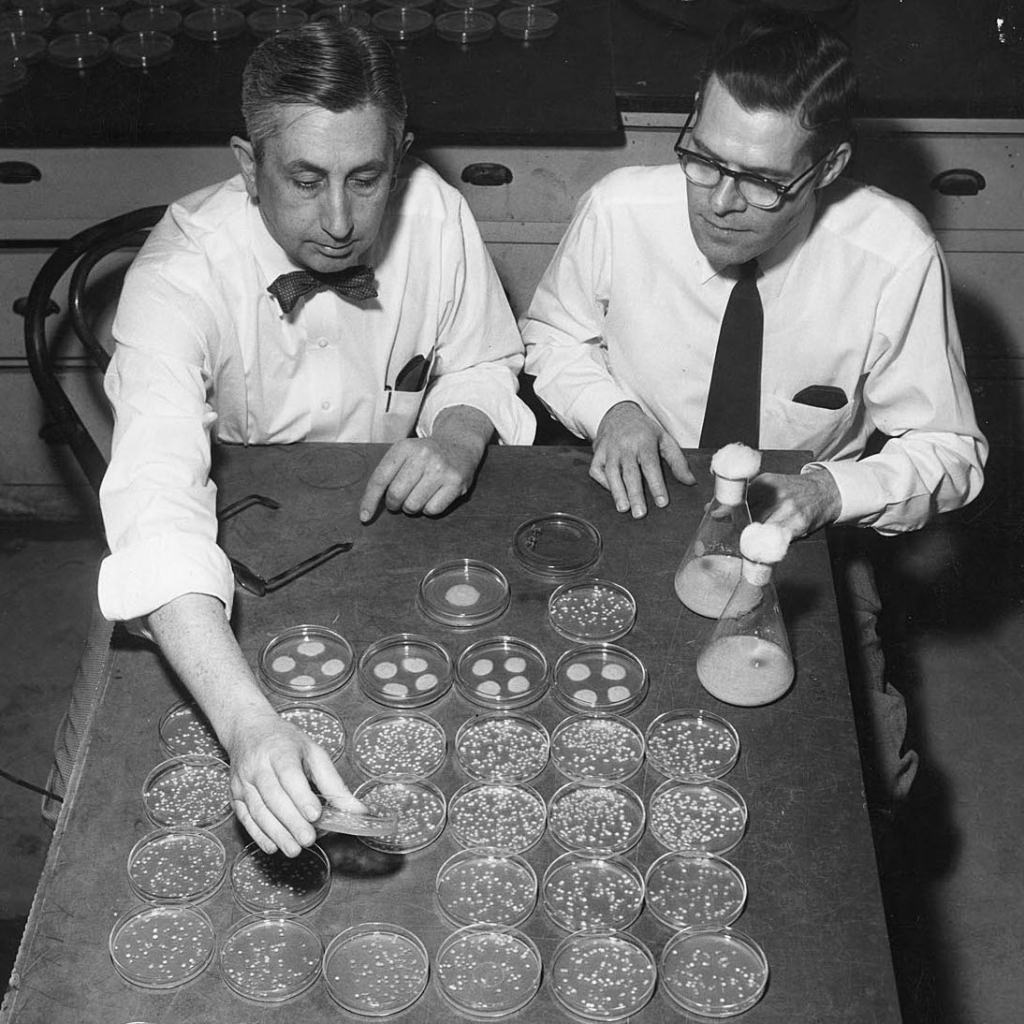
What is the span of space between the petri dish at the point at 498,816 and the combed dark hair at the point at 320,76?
41.1 inches

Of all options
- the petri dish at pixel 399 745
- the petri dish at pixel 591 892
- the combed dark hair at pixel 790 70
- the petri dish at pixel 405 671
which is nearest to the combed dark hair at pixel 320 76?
the combed dark hair at pixel 790 70

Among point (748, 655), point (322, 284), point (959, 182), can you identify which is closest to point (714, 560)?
point (748, 655)

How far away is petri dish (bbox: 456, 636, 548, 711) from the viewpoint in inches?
68.2

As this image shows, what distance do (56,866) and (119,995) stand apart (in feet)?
0.64

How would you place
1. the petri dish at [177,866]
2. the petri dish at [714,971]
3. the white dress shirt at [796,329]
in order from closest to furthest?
the petri dish at [714,971]
the petri dish at [177,866]
the white dress shirt at [796,329]

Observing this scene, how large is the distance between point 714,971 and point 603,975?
0.12 m

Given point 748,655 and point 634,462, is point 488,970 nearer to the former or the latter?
point 748,655

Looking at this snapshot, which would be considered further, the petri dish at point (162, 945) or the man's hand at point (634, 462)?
the man's hand at point (634, 462)

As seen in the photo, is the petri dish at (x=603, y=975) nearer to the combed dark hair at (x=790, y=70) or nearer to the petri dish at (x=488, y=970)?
the petri dish at (x=488, y=970)

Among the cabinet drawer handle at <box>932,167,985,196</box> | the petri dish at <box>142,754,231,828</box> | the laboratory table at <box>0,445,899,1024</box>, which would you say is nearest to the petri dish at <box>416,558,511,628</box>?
the laboratory table at <box>0,445,899,1024</box>

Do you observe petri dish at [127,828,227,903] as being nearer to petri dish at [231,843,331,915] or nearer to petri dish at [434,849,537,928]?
petri dish at [231,843,331,915]

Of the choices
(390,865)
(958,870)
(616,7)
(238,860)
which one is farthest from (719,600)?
(616,7)

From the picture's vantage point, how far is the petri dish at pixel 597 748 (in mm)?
1649

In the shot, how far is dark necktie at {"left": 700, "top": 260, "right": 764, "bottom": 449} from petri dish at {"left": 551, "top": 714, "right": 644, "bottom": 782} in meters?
0.91
